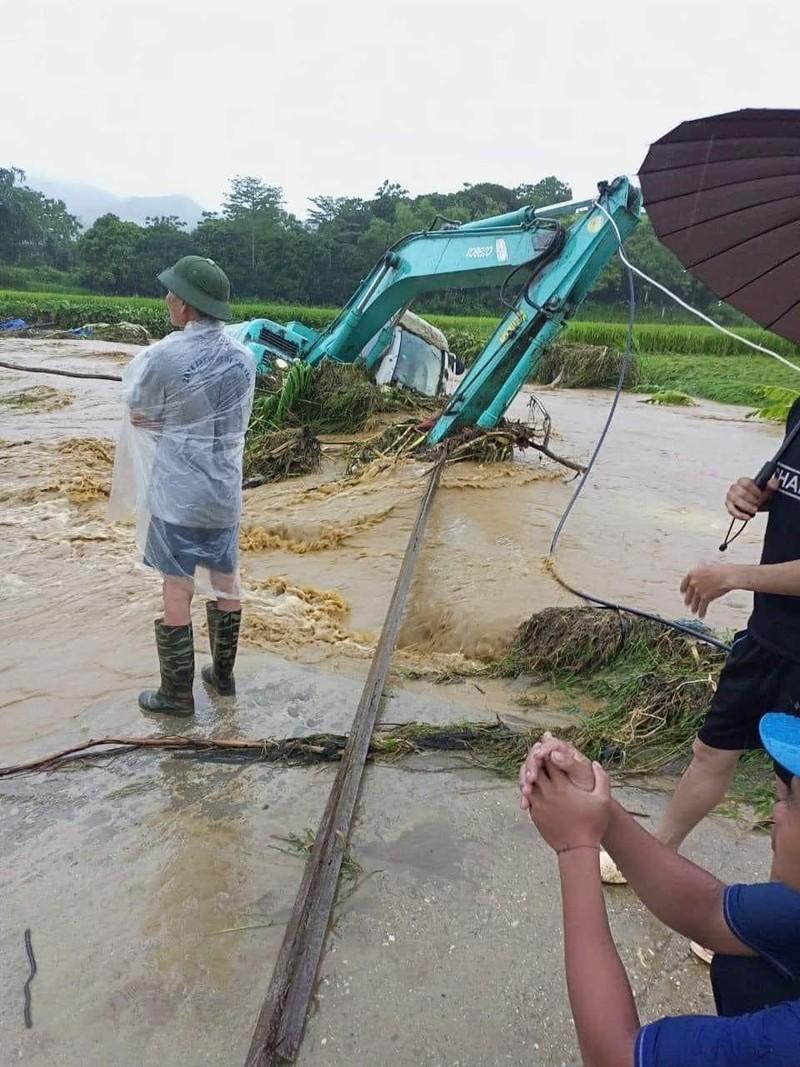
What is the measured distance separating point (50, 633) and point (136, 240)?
163 ft

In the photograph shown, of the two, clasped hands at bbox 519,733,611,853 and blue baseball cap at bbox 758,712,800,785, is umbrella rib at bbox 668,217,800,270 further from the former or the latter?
clasped hands at bbox 519,733,611,853

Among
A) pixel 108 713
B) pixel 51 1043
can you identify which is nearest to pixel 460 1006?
pixel 51 1043

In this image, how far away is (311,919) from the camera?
2.12m

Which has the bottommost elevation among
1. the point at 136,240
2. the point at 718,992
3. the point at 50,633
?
the point at 50,633

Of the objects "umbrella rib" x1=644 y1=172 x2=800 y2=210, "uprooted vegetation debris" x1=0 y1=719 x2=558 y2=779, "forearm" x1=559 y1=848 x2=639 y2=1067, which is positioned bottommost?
"uprooted vegetation debris" x1=0 y1=719 x2=558 y2=779

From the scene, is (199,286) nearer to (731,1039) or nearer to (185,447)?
(185,447)

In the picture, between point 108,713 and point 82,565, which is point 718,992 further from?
point 82,565

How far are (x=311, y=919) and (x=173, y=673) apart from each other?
5.08ft

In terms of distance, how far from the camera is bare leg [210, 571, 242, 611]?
355cm

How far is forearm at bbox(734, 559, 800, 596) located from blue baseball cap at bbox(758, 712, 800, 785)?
687mm

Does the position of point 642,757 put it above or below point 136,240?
below

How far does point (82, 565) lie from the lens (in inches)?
213

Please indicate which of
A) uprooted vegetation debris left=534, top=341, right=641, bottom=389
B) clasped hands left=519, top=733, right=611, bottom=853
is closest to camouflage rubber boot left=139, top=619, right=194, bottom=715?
clasped hands left=519, top=733, right=611, bottom=853

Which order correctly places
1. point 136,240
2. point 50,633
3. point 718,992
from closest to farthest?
1. point 718,992
2. point 50,633
3. point 136,240
